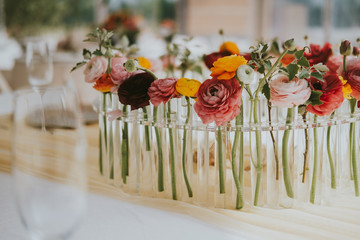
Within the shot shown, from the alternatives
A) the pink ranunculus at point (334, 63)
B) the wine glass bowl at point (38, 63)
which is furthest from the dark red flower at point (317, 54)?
the wine glass bowl at point (38, 63)

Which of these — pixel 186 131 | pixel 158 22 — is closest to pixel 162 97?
pixel 186 131

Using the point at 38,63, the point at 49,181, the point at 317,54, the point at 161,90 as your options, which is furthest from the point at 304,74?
the point at 38,63

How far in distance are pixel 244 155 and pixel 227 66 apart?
192 millimetres

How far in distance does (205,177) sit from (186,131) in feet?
0.33

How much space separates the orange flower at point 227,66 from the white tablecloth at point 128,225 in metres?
0.26

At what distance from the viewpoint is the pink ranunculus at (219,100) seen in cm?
71

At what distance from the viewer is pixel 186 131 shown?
83 centimetres

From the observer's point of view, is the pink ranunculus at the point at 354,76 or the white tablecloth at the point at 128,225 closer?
the white tablecloth at the point at 128,225

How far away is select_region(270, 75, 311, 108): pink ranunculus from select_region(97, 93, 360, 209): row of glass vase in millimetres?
44

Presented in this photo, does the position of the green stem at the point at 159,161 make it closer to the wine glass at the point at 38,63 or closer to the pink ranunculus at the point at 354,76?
the pink ranunculus at the point at 354,76

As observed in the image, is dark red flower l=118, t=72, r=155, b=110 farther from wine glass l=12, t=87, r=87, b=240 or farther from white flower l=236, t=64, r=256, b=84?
wine glass l=12, t=87, r=87, b=240

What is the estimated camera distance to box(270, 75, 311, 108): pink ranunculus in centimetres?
72

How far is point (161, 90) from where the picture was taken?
77cm

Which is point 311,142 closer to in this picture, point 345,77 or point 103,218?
point 345,77
